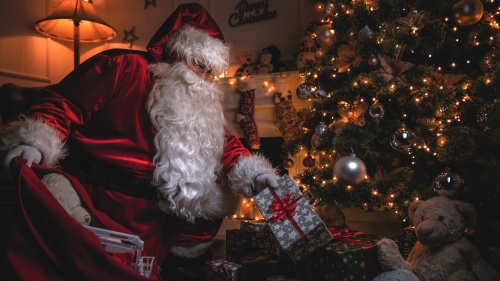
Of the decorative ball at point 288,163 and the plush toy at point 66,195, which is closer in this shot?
the plush toy at point 66,195

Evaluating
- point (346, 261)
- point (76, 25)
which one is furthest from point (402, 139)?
point (76, 25)

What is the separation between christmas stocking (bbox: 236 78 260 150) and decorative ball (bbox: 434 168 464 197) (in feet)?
4.34

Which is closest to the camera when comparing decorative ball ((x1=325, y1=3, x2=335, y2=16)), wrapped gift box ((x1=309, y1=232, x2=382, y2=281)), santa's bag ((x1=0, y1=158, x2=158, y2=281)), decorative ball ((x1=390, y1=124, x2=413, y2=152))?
santa's bag ((x1=0, y1=158, x2=158, y2=281))

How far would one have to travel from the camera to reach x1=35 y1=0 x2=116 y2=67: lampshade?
129 inches

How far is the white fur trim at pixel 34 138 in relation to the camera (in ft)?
4.78

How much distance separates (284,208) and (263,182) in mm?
195

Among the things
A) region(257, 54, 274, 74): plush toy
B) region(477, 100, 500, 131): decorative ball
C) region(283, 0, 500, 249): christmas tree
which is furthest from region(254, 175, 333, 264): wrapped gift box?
region(257, 54, 274, 74): plush toy

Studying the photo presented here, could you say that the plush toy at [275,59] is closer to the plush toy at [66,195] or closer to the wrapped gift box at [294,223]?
the wrapped gift box at [294,223]

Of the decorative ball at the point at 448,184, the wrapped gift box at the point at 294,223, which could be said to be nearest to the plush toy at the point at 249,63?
the wrapped gift box at the point at 294,223

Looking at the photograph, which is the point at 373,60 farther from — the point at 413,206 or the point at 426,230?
the point at 426,230

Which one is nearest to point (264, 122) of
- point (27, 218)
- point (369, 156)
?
point (369, 156)

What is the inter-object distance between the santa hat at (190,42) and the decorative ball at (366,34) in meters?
0.67

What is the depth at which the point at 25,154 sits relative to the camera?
1.43 metres

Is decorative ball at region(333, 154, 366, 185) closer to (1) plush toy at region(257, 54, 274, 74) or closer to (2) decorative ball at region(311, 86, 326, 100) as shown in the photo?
(2) decorative ball at region(311, 86, 326, 100)
